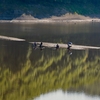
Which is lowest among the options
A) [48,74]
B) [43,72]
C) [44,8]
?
[48,74]

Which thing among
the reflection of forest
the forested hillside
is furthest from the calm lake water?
the forested hillside

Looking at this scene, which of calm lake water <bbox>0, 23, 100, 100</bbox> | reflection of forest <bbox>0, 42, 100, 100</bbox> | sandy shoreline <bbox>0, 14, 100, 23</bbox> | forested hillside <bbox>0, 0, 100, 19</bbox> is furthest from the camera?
sandy shoreline <bbox>0, 14, 100, 23</bbox>

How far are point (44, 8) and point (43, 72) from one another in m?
97.3

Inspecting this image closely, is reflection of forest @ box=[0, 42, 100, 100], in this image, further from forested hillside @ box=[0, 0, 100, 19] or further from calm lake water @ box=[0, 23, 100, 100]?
forested hillside @ box=[0, 0, 100, 19]

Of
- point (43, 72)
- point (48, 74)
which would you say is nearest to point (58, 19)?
point (43, 72)

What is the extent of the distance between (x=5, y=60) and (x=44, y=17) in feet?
289

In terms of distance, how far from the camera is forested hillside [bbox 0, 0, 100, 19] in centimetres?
12669

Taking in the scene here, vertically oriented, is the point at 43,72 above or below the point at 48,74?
above

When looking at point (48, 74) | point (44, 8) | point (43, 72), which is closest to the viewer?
point (48, 74)

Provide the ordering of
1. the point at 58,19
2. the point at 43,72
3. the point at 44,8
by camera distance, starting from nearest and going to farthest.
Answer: the point at 43,72, the point at 44,8, the point at 58,19

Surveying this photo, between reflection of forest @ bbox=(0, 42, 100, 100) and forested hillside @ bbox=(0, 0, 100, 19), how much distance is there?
236 ft

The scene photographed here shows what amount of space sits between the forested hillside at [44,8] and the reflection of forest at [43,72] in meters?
71.8

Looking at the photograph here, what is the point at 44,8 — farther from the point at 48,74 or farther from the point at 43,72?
the point at 48,74

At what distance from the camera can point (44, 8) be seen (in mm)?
137125
